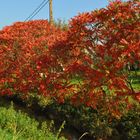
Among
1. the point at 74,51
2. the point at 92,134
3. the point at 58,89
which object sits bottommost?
the point at 92,134

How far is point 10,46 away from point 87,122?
23.6 feet

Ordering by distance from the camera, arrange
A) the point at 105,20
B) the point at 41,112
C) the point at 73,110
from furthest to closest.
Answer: the point at 41,112 < the point at 73,110 < the point at 105,20

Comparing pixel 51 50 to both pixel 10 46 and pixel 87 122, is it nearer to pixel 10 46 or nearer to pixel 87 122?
pixel 87 122

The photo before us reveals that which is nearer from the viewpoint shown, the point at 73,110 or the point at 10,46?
the point at 73,110

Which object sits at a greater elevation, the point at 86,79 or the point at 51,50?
the point at 51,50

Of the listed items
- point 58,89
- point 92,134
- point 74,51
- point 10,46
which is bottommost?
point 92,134

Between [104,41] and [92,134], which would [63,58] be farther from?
[92,134]

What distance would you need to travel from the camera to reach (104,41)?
1415 centimetres

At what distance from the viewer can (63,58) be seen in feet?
51.9

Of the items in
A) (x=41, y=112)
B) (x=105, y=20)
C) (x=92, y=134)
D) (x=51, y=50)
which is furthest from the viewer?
(x=41, y=112)

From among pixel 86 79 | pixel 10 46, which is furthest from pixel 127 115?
pixel 10 46

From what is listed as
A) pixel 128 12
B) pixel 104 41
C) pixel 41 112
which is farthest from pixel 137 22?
pixel 41 112

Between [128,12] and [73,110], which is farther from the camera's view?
[73,110]

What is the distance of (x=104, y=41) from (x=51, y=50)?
262 cm
